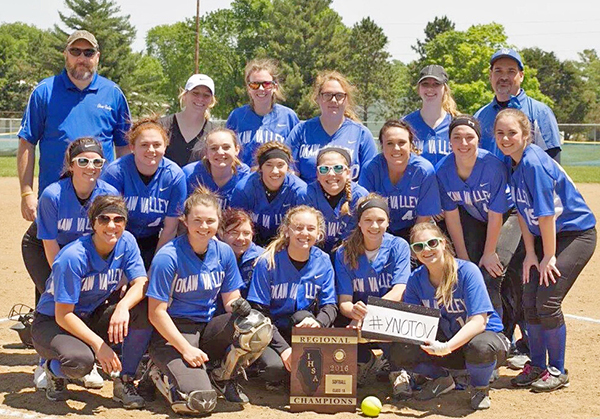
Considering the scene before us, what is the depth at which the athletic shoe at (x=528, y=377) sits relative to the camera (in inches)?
217

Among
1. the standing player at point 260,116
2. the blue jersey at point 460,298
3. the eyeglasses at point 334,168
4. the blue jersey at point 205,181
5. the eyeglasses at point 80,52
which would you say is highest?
the eyeglasses at point 80,52

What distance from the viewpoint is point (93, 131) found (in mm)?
6055

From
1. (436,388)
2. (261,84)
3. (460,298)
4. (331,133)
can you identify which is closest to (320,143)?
(331,133)

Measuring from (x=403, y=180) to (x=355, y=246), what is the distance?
0.68 metres

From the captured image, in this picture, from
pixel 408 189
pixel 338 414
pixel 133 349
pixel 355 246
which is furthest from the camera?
pixel 408 189

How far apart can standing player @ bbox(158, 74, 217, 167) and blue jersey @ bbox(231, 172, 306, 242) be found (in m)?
0.67

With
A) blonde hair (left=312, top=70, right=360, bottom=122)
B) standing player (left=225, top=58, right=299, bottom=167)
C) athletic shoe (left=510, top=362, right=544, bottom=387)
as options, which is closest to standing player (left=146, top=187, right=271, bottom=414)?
standing player (left=225, top=58, right=299, bottom=167)

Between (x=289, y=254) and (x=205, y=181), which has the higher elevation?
(x=205, y=181)

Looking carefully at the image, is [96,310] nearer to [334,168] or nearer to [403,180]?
[334,168]

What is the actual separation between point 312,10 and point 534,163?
55582mm

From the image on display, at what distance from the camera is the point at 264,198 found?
5.86 m

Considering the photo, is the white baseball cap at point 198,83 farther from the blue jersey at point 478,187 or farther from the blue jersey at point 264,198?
the blue jersey at point 478,187

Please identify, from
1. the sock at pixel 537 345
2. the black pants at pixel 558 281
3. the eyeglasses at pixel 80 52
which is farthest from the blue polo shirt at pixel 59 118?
the sock at pixel 537 345

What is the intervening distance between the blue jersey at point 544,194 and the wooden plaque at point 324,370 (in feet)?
4.92
